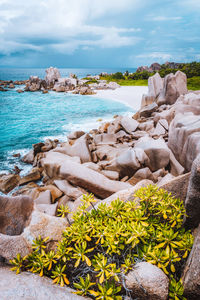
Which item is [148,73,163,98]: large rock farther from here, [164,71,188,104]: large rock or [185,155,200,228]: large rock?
[185,155,200,228]: large rock

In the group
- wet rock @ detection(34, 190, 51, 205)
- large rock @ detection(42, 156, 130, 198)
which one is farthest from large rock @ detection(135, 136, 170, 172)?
wet rock @ detection(34, 190, 51, 205)

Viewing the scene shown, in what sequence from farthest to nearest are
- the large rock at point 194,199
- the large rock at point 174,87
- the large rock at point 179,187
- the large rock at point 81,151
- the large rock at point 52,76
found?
the large rock at point 52,76
the large rock at point 174,87
the large rock at point 81,151
the large rock at point 179,187
the large rock at point 194,199

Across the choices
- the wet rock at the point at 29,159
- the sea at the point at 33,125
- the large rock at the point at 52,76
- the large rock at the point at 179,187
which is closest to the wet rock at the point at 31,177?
the sea at the point at 33,125

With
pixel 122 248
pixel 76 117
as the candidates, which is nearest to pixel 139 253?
pixel 122 248

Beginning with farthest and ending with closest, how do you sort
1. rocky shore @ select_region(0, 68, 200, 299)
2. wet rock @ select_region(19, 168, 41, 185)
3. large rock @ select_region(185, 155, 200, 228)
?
wet rock @ select_region(19, 168, 41, 185) < rocky shore @ select_region(0, 68, 200, 299) < large rock @ select_region(185, 155, 200, 228)

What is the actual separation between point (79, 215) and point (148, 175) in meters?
4.99

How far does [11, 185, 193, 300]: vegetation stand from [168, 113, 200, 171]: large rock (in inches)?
172

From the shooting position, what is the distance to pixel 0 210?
342 centimetres

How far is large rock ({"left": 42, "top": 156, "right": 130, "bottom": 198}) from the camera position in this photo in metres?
6.65

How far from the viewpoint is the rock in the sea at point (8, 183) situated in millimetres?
9255

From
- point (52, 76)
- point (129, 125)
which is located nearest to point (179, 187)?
point (129, 125)

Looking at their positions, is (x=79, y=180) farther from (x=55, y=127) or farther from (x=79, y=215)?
(x=55, y=127)

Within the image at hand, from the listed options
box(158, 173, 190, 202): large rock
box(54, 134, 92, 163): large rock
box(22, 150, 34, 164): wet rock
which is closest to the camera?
box(158, 173, 190, 202): large rock

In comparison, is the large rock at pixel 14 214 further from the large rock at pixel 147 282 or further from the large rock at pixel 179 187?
the large rock at pixel 179 187
